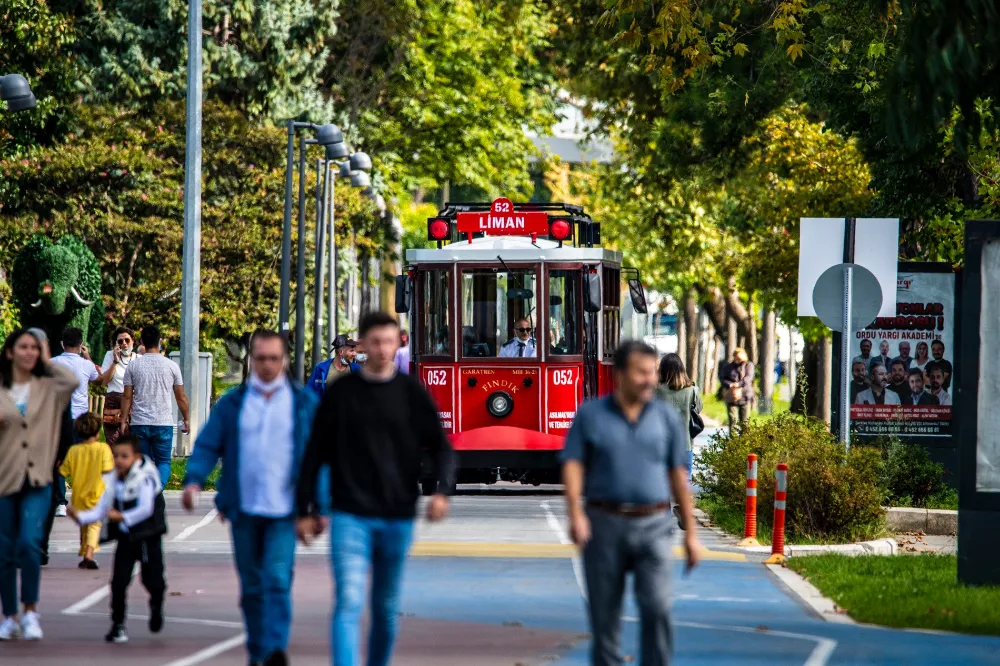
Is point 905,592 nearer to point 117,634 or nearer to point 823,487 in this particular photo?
point 823,487

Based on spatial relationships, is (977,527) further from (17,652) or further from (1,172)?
(1,172)

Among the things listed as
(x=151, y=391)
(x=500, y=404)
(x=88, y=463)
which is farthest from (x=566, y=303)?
(x=88, y=463)

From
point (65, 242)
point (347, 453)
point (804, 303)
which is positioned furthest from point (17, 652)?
point (65, 242)

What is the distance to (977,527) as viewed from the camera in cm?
1331

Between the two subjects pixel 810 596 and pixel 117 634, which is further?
pixel 810 596

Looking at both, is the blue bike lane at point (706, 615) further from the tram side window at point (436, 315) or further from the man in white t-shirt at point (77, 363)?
the tram side window at point (436, 315)

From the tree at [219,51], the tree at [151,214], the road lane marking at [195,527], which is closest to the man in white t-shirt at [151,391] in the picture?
the road lane marking at [195,527]

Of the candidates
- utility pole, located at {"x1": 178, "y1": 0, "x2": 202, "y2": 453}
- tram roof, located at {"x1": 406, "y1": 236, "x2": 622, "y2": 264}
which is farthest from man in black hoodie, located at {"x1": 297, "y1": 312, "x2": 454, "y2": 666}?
utility pole, located at {"x1": 178, "y1": 0, "x2": 202, "y2": 453}

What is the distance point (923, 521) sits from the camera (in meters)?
→ 18.2

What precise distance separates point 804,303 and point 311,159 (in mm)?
28391

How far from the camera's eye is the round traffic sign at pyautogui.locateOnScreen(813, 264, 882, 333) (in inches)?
672

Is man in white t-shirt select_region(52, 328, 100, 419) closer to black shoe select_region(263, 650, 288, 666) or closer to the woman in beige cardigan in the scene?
the woman in beige cardigan

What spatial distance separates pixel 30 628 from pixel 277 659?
2.58m

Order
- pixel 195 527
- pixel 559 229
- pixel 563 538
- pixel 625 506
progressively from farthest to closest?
pixel 559 229 → pixel 195 527 → pixel 563 538 → pixel 625 506
